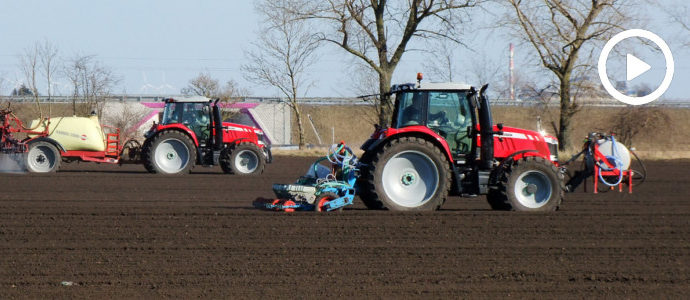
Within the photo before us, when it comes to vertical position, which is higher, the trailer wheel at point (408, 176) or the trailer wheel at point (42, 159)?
the trailer wheel at point (408, 176)

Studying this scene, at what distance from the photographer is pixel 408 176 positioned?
1205 cm

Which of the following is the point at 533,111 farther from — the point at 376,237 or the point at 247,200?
the point at 376,237

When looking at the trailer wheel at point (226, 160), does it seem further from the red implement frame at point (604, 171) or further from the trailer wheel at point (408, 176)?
the trailer wheel at point (408, 176)

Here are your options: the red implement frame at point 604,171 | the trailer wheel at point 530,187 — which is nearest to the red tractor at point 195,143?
the red implement frame at point 604,171

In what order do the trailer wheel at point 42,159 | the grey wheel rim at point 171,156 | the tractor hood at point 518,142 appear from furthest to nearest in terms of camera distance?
1. the trailer wheel at point 42,159
2. the grey wheel rim at point 171,156
3. the tractor hood at point 518,142

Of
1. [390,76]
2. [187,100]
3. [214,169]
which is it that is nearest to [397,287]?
[187,100]

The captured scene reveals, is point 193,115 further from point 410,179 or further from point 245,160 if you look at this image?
point 410,179

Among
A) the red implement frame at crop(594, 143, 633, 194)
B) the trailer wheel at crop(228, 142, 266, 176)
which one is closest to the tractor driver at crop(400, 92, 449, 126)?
the red implement frame at crop(594, 143, 633, 194)

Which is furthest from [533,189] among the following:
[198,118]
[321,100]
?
[321,100]

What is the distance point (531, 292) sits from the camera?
689cm

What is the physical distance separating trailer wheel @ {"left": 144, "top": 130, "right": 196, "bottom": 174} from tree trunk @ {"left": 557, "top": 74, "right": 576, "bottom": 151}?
14.9m

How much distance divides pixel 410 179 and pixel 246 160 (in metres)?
10.8

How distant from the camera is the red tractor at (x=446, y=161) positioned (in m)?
11.9

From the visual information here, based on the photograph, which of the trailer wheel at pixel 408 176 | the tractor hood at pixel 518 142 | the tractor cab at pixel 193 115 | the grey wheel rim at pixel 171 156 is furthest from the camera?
the tractor cab at pixel 193 115
